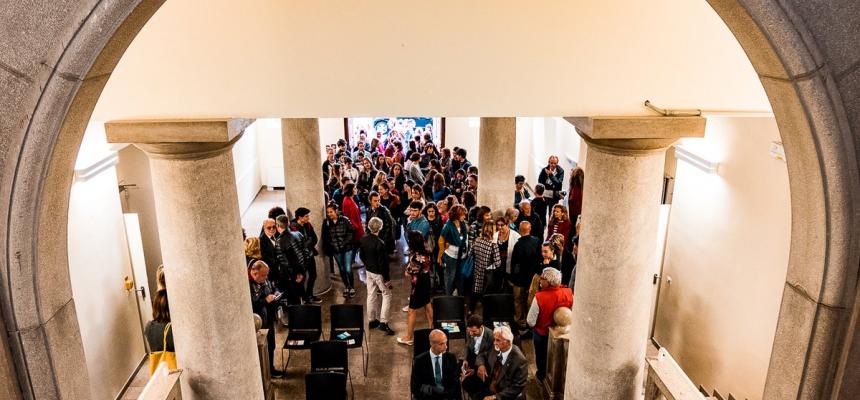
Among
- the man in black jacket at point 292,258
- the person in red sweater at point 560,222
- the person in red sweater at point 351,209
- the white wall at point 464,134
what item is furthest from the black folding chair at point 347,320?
the white wall at point 464,134

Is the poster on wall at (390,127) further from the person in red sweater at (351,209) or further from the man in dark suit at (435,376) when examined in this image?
the man in dark suit at (435,376)

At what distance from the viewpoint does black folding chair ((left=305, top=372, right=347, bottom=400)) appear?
→ 19.4 ft

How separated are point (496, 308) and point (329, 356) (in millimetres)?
2179

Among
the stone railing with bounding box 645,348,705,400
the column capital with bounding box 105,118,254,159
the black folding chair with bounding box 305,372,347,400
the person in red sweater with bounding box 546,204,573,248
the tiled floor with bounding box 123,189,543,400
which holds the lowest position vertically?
the tiled floor with bounding box 123,189,543,400

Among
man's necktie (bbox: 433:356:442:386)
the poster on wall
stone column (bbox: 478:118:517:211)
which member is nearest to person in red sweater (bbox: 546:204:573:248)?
stone column (bbox: 478:118:517:211)

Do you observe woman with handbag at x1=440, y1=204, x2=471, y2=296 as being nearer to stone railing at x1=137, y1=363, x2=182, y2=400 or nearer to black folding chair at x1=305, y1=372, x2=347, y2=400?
black folding chair at x1=305, y1=372, x2=347, y2=400

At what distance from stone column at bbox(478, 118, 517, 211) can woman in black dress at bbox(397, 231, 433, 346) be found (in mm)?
3365

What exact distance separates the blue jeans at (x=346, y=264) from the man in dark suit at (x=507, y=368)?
12.6 ft

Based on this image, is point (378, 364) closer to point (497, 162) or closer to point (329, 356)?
point (329, 356)

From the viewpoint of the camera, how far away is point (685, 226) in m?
7.65

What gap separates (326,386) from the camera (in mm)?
5934

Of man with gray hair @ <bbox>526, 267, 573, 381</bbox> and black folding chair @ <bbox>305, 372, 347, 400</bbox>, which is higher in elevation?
man with gray hair @ <bbox>526, 267, 573, 381</bbox>

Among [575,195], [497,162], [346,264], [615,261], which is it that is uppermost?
[497,162]

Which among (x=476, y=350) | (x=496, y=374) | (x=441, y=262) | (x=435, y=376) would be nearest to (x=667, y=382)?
(x=496, y=374)
